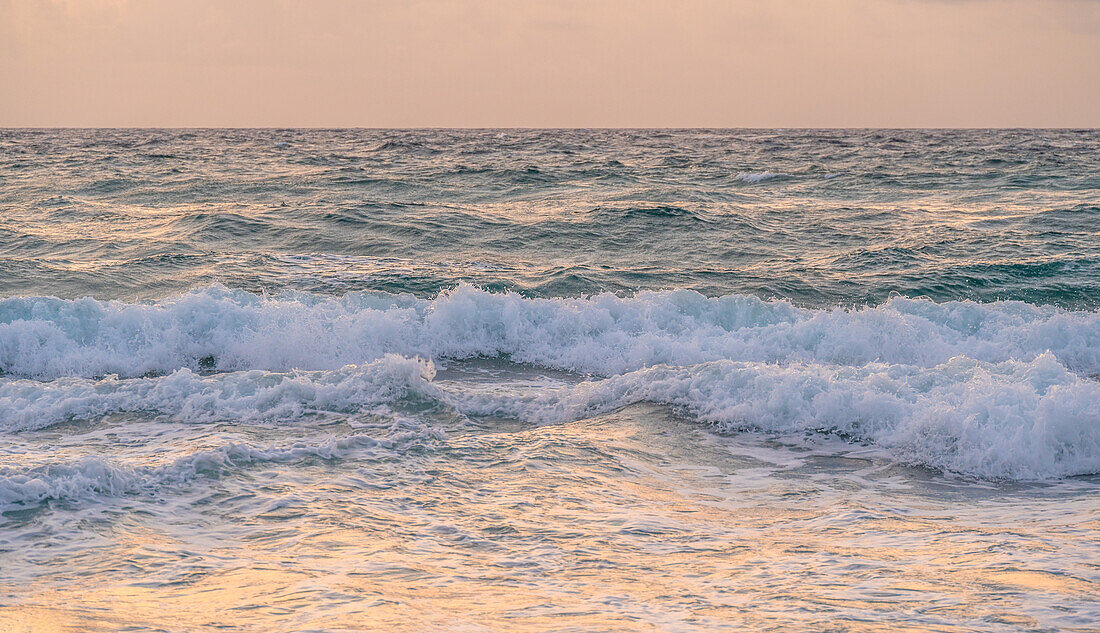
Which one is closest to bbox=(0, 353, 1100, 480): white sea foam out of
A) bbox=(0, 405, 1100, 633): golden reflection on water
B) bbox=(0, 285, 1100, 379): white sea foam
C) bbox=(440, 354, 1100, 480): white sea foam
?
bbox=(440, 354, 1100, 480): white sea foam

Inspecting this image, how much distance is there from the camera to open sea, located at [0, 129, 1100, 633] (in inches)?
192

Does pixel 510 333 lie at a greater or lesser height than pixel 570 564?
greater

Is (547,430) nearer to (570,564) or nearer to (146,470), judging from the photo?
(570,564)

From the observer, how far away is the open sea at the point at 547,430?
16.0 ft

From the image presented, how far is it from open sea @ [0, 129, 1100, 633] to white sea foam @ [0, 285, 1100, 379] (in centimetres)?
5

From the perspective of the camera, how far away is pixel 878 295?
15.4m

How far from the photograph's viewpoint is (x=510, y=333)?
12.8m

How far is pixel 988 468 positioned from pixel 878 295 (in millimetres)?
8210

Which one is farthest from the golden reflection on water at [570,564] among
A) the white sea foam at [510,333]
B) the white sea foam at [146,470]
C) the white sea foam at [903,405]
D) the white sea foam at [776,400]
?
the white sea foam at [510,333]

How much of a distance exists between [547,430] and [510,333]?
442 cm

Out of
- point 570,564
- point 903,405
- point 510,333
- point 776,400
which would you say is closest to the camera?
point 570,564

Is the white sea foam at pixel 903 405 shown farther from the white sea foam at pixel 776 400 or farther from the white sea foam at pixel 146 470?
the white sea foam at pixel 146 470

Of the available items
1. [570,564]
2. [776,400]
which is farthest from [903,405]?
[570,564]

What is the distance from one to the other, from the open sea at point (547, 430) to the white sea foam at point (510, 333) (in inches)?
1.9
